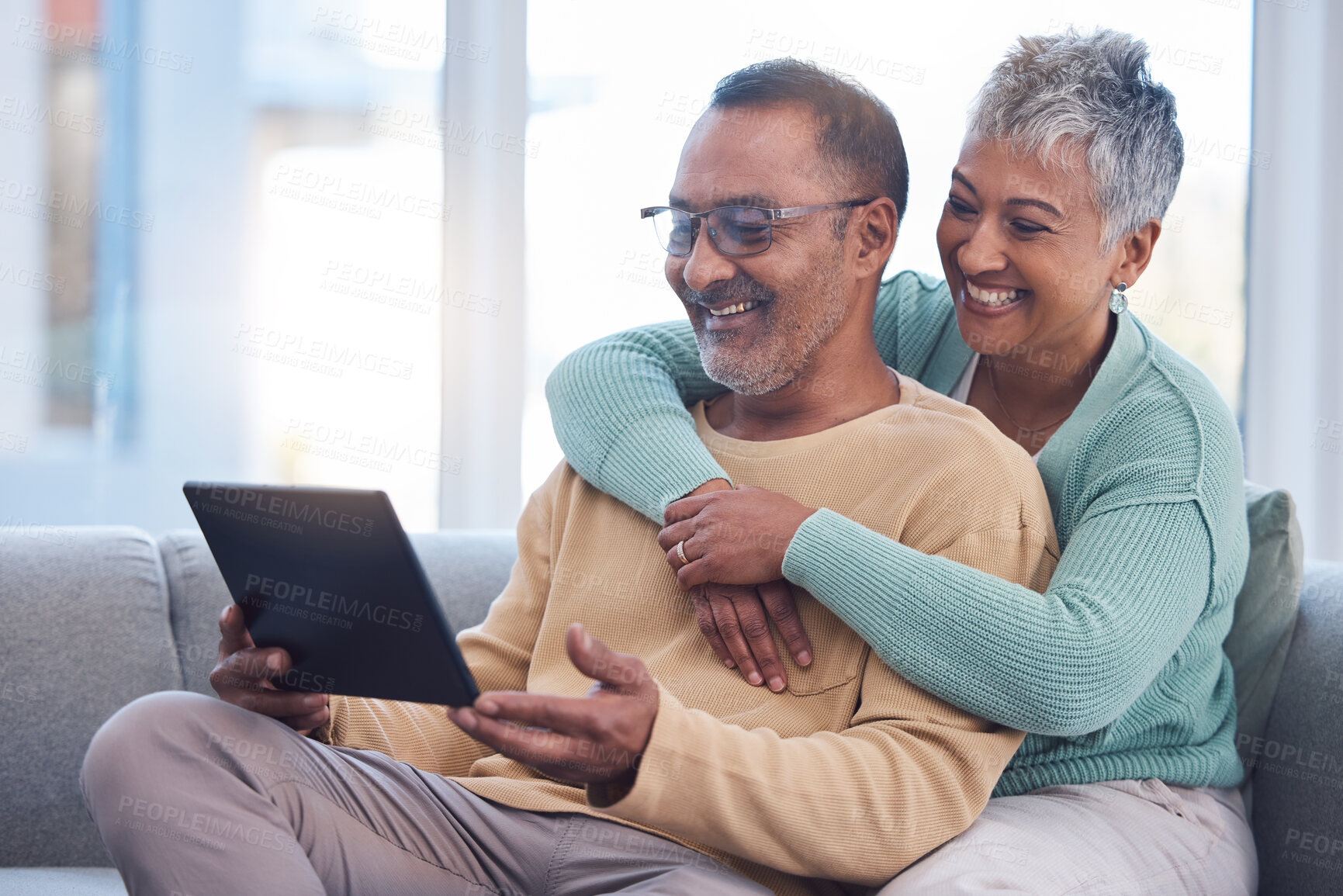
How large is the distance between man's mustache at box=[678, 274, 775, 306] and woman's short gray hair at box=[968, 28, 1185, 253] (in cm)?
37

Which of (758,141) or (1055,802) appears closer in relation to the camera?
(1055,802)

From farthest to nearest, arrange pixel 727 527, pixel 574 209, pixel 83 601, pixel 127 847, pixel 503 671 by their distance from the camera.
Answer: pixel 574 209 → pixel 83 601 → pixel 503 671 → pixel 727 527 → pixel 127 847

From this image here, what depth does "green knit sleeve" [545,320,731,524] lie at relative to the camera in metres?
1.38

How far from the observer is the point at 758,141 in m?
1.43

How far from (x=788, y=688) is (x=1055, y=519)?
0.44 meters

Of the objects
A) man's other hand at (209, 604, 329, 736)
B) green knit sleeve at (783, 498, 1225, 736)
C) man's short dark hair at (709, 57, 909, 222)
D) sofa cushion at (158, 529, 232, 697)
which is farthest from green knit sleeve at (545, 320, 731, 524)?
sofa cushion at (158, 529, 232, 697)

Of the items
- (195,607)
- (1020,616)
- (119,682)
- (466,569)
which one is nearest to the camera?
(1020,616)

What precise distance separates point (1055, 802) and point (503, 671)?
0.73m

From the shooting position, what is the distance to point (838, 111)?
1.47m

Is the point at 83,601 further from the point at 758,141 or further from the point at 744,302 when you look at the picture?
the point at 758,141

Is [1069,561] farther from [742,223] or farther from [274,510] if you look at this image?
[274,510]

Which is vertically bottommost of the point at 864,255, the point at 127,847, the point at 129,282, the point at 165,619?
the point at 165,619

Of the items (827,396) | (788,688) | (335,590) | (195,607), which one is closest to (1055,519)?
(827,396)

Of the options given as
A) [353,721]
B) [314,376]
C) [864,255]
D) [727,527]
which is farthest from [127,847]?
[314,376]
